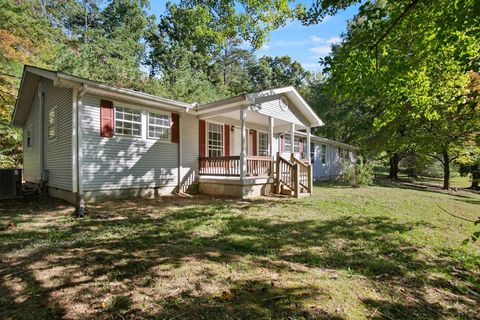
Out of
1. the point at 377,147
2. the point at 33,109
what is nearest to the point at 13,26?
the point at 33,109

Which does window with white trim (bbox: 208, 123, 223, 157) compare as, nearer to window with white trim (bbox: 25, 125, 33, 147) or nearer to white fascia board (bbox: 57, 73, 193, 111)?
white fascia board (bbox: 57, 73, 193, 111)

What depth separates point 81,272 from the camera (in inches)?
120

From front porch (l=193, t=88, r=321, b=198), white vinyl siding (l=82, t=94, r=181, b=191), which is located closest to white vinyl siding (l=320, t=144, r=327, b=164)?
front porch (l=193, t=88, r=321, b=198)

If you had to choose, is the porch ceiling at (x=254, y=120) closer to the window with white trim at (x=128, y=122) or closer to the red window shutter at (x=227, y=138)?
the red window shutter at (x=227, y=138)

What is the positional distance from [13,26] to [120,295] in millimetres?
17575

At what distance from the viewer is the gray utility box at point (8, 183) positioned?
8430mm

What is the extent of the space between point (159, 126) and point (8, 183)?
521 centimetres

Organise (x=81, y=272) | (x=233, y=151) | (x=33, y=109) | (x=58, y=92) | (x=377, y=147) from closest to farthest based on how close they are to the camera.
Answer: (x=81, y=272)
(x=58, y=92)
(x=33, y=109)
(x=233, y=151)
(x=377, y=147)

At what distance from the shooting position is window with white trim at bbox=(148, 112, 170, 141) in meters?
9.16

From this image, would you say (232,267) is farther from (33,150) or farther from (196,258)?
(33,150)

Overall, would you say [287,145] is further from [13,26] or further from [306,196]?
[13,26]

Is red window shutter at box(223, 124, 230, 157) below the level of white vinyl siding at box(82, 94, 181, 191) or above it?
above

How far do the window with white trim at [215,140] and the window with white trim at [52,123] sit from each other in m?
5.62

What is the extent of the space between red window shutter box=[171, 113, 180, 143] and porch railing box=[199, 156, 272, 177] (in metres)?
1.40
